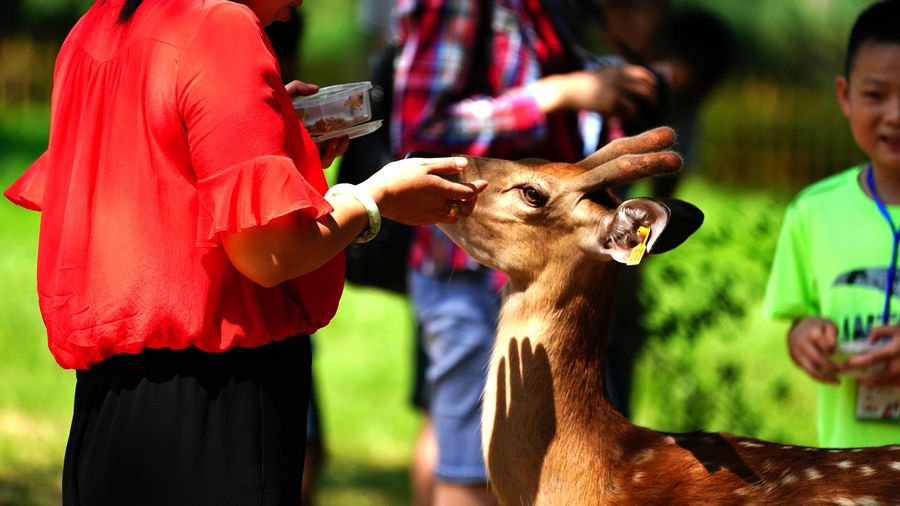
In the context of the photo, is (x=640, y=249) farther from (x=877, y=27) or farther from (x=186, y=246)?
(x=877, y=27)

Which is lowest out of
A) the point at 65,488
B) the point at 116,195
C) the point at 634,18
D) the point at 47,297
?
the point at 65,488

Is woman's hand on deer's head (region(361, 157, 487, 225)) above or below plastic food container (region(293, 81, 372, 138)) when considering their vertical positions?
below

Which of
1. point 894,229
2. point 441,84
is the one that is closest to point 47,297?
point 441,84

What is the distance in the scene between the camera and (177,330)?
2.39 meters

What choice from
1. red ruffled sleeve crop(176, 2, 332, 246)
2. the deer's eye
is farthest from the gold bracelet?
the deer's eye

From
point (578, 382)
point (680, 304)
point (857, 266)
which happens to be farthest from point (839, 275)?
point (680, 304)

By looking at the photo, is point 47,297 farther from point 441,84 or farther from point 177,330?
point 441,84

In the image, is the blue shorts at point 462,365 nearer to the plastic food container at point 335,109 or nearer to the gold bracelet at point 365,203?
the plastic food container at point 335,109

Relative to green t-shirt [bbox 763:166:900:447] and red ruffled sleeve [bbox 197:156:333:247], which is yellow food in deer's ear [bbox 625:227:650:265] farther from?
green t-shirt [bbox 763:166:900:447]

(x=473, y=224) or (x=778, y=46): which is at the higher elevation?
(x=778, y=46)

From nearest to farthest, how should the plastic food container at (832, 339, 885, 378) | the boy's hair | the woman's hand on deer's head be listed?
the woman's hand on deer's head → the plastic food container at (832, 339, 885, 378) → the boy's hair

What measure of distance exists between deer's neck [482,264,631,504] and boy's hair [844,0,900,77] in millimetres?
1177

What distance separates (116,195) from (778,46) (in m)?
6.74

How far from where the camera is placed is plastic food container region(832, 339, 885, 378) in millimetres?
3408
